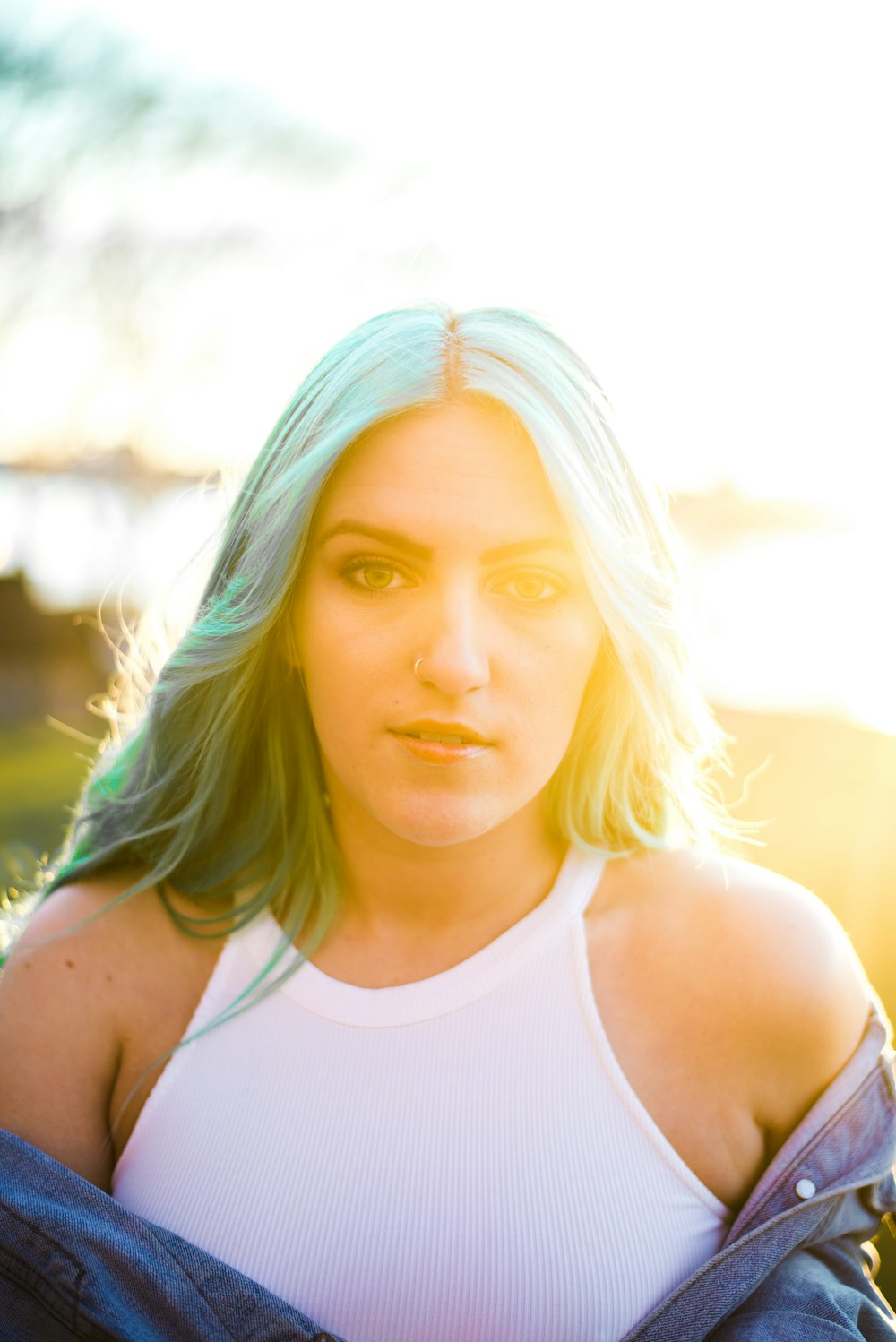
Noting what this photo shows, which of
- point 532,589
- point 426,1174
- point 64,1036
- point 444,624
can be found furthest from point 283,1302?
point 532,589

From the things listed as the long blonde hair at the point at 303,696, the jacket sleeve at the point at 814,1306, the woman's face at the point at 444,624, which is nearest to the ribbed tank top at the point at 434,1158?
the jacket sleeve at the point at 814,1306

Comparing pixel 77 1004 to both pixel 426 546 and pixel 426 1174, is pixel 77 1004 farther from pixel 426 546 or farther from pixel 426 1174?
pixel 426 546

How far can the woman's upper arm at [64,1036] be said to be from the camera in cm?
180

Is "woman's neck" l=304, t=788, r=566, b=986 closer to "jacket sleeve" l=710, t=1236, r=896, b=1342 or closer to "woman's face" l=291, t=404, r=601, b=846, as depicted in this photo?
"woman's face" l=291, t=404, r=601, b=846

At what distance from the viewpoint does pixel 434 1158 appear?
1719 millimetres

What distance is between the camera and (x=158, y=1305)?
1.53 meters

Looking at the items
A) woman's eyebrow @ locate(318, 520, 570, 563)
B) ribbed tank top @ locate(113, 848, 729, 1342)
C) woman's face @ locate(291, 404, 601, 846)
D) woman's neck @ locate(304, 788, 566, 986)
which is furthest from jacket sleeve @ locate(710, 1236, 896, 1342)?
woman's eyebrow @ locate(318, 520, 570, 563)

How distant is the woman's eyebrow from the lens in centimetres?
170

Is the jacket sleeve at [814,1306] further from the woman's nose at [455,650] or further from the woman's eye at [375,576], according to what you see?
the woman's eye at [375,576]

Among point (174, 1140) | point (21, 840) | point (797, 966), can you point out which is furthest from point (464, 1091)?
point (21, 840)

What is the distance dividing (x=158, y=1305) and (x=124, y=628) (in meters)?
1.23

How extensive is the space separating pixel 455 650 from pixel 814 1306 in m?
1.13

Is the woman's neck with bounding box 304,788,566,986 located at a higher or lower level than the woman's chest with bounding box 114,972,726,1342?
higher

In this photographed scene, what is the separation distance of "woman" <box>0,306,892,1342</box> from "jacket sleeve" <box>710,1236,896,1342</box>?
0.01 m
